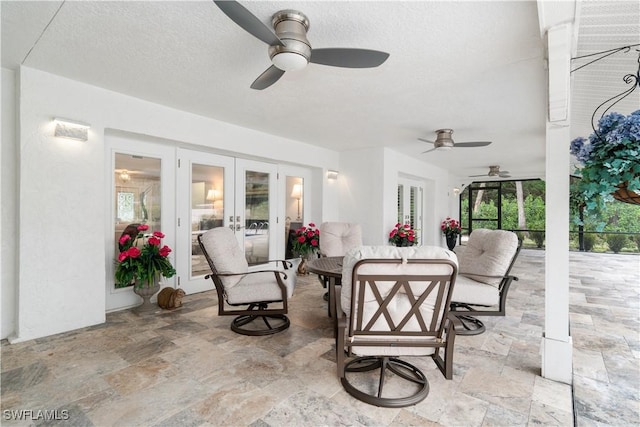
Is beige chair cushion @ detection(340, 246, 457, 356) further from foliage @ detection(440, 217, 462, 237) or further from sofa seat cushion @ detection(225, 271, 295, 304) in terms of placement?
foliage @ detection(440, 217, 462, 237)

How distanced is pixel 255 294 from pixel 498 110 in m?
3.56

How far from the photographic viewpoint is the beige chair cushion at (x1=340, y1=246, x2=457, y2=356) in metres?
1.78

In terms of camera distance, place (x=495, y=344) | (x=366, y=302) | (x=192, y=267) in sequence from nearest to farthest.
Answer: (x=366, y=302) → (x=495, y=344) → (x=192, y=267)

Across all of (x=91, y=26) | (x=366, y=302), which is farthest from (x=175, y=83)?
(x=366, y=302)

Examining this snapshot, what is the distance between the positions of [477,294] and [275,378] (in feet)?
6.24

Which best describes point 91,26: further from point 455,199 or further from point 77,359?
point 455,199

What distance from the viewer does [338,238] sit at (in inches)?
180

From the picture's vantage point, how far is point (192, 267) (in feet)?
14.5

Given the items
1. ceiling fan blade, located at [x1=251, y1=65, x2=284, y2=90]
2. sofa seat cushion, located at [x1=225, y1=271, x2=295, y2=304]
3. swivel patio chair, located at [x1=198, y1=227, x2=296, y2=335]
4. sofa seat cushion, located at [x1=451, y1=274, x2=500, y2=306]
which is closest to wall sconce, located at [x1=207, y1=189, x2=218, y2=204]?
swivel patio chair, located at [x1=198, y1=227, x2=296, y2=335]

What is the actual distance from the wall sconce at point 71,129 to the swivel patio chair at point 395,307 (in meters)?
2.93

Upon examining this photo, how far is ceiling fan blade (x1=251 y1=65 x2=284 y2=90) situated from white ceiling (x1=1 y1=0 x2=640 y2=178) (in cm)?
26

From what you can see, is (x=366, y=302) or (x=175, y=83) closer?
(x=366, y=302)

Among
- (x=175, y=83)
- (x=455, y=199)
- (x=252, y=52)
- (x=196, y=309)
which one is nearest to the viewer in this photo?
(x=252, y=52)

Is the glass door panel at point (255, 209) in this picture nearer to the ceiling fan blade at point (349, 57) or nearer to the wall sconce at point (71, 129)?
the wall sconce at point (71, 129)
